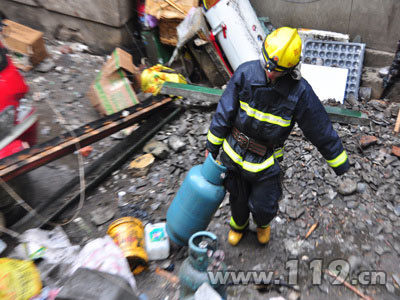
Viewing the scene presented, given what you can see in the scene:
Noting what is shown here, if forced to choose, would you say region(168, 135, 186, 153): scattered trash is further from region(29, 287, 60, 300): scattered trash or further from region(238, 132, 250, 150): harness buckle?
region(29, 287, 60, 300): scattered trash

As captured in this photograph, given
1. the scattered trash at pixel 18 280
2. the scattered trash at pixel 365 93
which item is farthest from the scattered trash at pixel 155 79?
the scattered trash at pixel 18 280

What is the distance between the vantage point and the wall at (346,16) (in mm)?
4367

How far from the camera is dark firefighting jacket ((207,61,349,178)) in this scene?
2.02 metres

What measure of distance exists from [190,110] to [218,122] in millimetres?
2169

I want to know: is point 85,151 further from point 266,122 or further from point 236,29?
point 236,29

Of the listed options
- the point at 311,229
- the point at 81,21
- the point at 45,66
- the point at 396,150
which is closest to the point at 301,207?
the point at 311,229

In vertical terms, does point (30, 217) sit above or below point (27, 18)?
below

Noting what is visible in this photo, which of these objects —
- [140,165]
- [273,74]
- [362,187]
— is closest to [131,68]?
[140,165]

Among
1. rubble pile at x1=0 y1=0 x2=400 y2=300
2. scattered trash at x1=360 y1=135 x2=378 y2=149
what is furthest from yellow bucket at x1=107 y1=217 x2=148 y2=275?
scattered trash at x1=360 y1=135 x2=378 y2=149

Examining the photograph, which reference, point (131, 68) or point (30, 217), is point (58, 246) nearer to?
point (30, 217)

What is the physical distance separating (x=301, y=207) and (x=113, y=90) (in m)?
2.74

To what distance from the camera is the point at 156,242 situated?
8.59 ft

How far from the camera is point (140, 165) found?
351 centimetres

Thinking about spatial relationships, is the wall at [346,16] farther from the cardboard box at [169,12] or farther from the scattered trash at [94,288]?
the scattered trash at [94,288]
